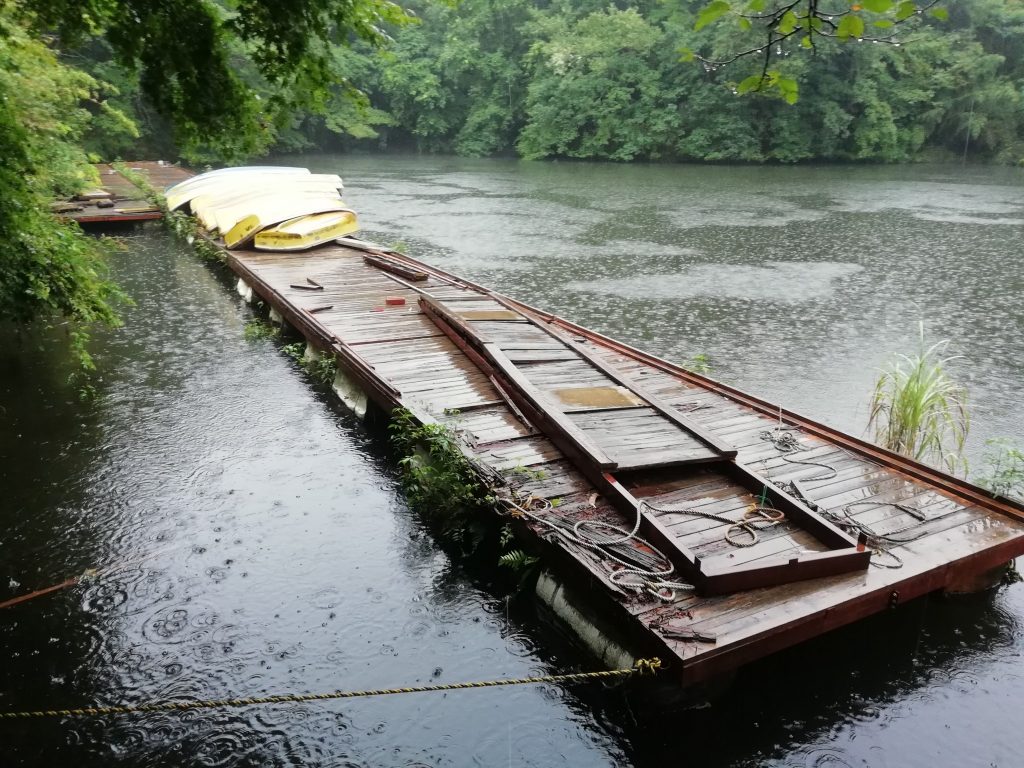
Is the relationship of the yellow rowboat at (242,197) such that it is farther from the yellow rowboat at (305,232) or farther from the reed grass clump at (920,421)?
the reed grass clump at (920,421)

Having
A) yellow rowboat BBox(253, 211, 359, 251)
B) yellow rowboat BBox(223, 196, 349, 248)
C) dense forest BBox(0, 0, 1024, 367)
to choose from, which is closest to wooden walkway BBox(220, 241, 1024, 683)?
dense forest BBox(0, 0, 1024, 367)

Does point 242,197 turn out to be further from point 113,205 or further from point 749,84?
point 749,84

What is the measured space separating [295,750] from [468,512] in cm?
245

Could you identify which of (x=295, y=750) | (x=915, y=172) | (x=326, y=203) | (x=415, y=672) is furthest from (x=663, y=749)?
(x=915, y=172)

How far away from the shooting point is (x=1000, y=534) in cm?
545

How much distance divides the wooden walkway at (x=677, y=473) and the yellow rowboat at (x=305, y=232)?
560 centimetres

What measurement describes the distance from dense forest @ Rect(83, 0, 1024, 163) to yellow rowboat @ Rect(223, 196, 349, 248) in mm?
21301

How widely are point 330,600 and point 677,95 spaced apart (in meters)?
41.3

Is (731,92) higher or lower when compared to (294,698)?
higher

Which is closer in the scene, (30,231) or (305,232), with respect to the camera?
(30,231)

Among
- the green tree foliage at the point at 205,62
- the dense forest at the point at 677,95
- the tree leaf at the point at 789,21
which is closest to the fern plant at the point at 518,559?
the green tree foliage at the point at 205,62

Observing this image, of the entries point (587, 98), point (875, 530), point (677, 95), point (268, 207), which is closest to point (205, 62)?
point (875, 530)

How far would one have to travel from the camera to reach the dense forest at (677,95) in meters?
38.3

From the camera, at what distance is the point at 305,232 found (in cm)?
1555
